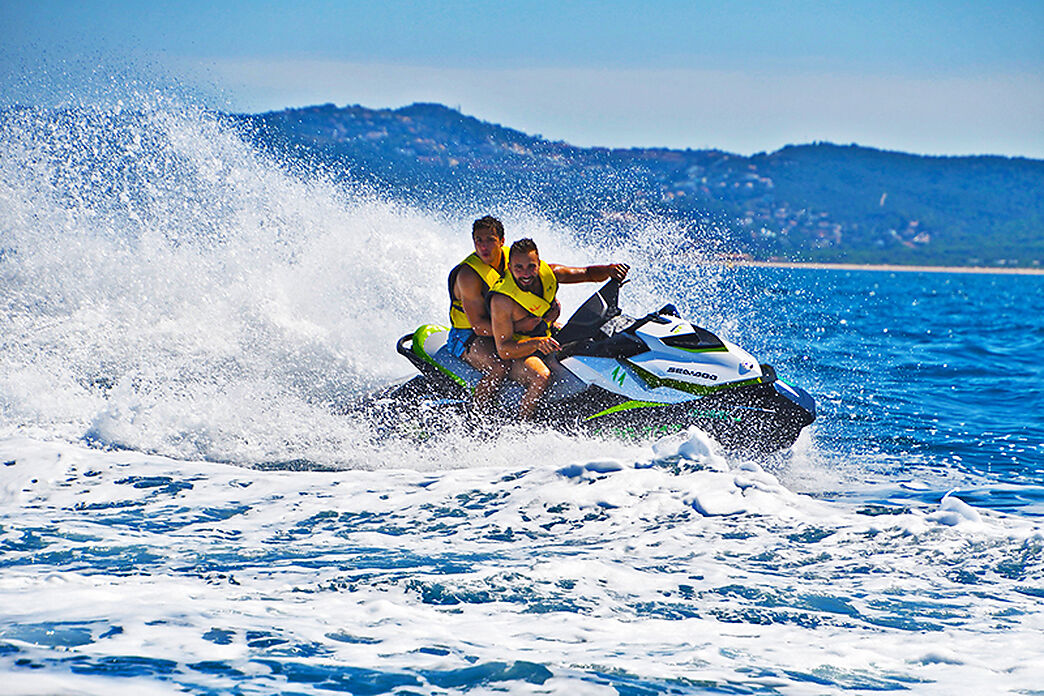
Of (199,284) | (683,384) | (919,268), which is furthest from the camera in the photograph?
(919,268)

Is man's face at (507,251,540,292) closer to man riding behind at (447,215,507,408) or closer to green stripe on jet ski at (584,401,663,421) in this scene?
man riding behind at (447,215,507,408)

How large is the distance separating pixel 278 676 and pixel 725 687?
131 cm

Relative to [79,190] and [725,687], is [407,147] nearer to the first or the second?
[79,190]

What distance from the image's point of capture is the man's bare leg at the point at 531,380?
6125mm

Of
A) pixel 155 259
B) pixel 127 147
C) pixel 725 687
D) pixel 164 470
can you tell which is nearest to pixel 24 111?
pixel 127 147

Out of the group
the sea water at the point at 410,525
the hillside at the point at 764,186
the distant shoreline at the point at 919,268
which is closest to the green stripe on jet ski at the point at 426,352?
the sea water at the point at 410,525

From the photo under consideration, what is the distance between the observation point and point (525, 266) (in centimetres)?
605

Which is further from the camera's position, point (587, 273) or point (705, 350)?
point (587, 273)

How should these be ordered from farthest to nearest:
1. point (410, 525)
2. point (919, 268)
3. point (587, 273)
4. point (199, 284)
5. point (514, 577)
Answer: point (919, 268) < point (199, 284) < point (587, 273) < point (410, 525) < point (514, 577)

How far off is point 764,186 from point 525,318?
148 meters

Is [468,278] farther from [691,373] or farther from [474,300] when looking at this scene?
[691,373]

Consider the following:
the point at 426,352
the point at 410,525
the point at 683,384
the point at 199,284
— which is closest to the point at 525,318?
the point at 426,352

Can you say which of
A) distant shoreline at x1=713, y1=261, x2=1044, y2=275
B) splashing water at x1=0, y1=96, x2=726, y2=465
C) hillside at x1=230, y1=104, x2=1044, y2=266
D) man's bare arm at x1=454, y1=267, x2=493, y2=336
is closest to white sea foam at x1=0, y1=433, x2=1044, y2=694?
splashing water at x1=0, y1=96, x2=726, y2=465

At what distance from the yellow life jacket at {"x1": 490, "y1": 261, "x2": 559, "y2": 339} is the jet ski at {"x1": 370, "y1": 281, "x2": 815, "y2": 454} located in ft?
0.67
